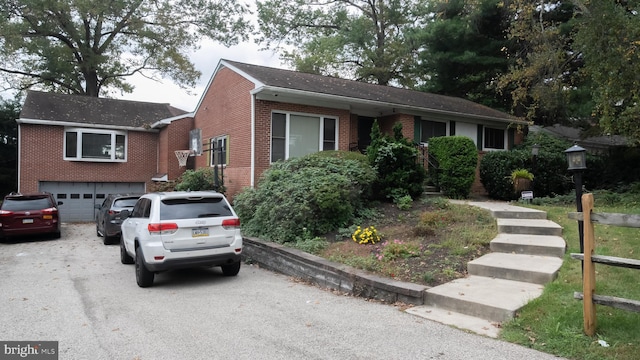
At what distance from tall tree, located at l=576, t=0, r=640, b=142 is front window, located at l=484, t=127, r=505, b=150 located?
839 cm

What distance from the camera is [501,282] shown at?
6.32 meters

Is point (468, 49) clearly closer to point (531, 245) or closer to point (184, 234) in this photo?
point (531, 245)

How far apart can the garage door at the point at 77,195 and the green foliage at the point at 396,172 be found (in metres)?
16.5

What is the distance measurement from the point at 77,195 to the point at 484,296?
21599mm

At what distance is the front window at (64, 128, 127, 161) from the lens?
2117cm

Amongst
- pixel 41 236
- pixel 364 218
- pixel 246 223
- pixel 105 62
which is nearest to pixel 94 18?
pixel 105 62

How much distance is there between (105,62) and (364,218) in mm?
29544

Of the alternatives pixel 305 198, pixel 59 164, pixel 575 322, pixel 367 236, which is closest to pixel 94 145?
pixel 59 164

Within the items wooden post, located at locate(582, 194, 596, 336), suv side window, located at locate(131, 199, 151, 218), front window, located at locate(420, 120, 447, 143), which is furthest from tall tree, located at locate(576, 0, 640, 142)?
suv side window, located at locate(131, 199, 151, 218)

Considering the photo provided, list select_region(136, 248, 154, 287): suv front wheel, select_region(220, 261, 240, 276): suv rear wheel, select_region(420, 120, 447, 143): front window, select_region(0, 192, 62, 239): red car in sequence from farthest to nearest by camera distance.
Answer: select_region(420, 120, 447, 143): front window, select_region(0, 192, 62, 239): red car, select_region(220, 261, 240, 276): suv rear wheel, select_region(136, 248, 154, 287): suv front wheel

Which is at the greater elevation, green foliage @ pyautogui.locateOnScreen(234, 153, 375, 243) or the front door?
the front door

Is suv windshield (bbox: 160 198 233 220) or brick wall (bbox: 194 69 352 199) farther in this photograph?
brick wall (bbox: 194 69 352 199)

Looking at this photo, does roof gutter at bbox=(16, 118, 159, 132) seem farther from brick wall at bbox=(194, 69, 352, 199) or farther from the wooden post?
the wooden post

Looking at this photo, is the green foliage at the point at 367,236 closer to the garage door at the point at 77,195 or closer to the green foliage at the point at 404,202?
the green foliage at the point at 404,202
